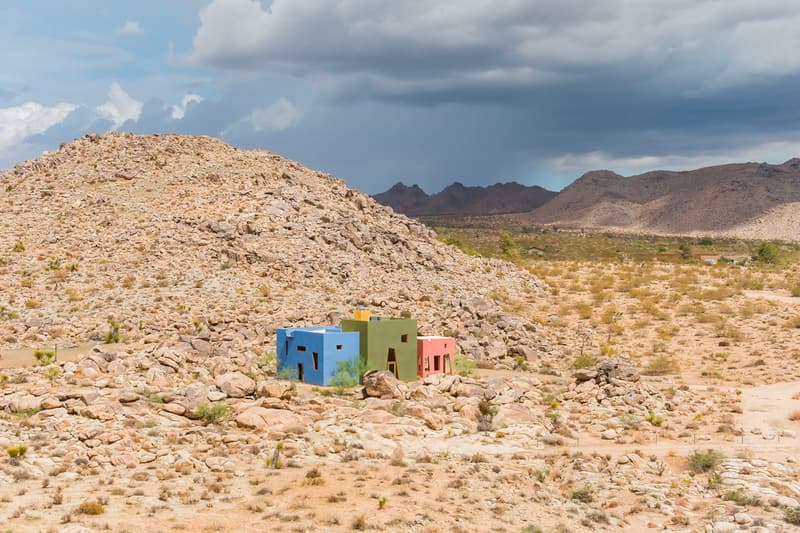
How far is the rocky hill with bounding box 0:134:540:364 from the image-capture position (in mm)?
36531

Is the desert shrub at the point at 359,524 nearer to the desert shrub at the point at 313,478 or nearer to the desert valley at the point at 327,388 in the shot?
the desert valley at the point at 327,388

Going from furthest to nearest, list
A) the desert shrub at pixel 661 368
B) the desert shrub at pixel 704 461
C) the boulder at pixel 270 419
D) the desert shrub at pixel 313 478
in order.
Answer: the desert shrub at pixel 661 368, the boulder at pixel 270 419, the desert shrub at pixel 704 461, the desert shrub at pixel 313 478

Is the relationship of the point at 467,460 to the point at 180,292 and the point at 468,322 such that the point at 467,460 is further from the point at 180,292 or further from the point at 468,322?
the point at 180,292

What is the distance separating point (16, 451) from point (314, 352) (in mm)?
13435

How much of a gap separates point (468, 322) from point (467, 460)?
18991 millimetres

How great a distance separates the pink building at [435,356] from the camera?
108 ft

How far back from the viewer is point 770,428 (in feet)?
83.0

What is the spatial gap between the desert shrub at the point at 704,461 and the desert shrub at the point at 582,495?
3.64 meters

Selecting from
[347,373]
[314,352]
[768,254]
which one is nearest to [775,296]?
[768,254]

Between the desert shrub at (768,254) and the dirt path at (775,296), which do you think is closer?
the dirt path at (775,296)

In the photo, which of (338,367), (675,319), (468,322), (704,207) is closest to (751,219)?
(704,207)

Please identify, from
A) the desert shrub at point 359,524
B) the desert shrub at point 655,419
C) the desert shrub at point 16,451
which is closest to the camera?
the desert shrub at point 359,524

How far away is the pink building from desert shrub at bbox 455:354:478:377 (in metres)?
0.37

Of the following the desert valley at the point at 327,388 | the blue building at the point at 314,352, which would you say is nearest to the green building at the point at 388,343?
the blue building at the point at 314,352
